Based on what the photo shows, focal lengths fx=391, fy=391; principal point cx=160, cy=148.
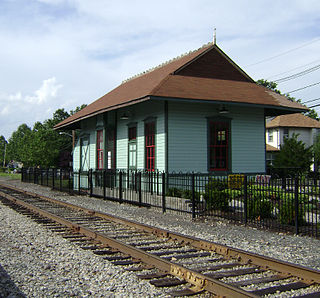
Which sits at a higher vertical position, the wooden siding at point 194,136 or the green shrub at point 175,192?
the wooden siding at point 194,136

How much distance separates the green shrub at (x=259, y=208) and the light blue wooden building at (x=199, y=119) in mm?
6475

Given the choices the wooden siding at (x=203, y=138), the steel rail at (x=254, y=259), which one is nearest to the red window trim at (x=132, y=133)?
the wooden siding at (x=203, y=138)

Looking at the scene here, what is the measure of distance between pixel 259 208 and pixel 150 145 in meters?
8.51

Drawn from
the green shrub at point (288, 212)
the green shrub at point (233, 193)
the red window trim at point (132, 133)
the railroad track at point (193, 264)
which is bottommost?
the railroad track at point (193, 264)

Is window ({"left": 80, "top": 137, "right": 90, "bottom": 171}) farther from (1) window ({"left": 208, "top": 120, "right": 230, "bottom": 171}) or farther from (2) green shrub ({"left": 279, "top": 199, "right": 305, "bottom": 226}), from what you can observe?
(2) green shrub ({"left": 279, "top": 199, "right": 305, "bottom": 226})

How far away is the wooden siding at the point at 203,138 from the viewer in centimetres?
1697

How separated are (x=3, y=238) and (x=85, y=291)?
4.38 metres

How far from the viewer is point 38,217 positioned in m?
11.8

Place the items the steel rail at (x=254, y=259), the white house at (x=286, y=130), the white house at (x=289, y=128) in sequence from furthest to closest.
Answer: the white house at (x=289, y=128), the white house at (x=286, y=130), the steel rail at (x=254, y=259)

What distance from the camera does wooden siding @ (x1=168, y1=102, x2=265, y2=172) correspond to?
17.0 m

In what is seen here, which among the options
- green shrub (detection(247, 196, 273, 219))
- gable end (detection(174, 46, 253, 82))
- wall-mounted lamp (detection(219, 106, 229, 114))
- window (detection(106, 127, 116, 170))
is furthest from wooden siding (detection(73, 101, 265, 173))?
green shrub (detection(247, 196, 273, 219))

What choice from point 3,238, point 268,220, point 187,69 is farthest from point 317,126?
point 3,238

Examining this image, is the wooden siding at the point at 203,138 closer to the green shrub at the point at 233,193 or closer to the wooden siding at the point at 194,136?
the wooden siding at the point at 194,136

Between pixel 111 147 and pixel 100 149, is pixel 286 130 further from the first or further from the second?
pixel 111 147
